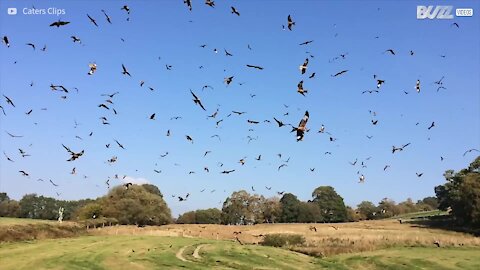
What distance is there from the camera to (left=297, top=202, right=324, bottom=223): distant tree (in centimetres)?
15938

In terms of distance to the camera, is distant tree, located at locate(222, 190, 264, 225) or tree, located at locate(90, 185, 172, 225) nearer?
tree, located at locate(90, 185, 172, 225)

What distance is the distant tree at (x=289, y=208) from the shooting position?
532ft

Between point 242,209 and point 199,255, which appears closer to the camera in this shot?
point 199,255

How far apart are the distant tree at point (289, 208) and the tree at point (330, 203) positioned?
12114mm

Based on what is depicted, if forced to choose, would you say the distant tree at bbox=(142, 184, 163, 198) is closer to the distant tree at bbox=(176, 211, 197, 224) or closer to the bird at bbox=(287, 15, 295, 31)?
the distant tree at bbox=(176, 211, 197, 224)

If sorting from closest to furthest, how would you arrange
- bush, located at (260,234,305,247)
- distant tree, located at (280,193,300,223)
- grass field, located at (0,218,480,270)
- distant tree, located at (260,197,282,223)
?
grass field, located at (0,218,480,270), bush, located at (260,234,305,247), distant tree, located at (280,193,300,223), distant tree, located at (260,197,282,223)

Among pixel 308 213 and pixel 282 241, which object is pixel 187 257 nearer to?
pixel 282 241

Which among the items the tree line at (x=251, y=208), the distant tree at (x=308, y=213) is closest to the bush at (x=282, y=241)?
the tree line at (x=251, y=208)

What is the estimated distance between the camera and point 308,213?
160 metres

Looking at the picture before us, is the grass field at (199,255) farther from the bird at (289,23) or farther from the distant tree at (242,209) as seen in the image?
the distant tree at (242,209)

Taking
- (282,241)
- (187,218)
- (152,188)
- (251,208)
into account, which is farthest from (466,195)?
(152,188)

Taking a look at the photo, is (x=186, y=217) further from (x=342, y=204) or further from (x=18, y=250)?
(x=18, y=250)

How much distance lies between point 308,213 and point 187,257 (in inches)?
4701

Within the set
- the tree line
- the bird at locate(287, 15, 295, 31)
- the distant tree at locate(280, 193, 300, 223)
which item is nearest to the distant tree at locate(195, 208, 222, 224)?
the tree line
